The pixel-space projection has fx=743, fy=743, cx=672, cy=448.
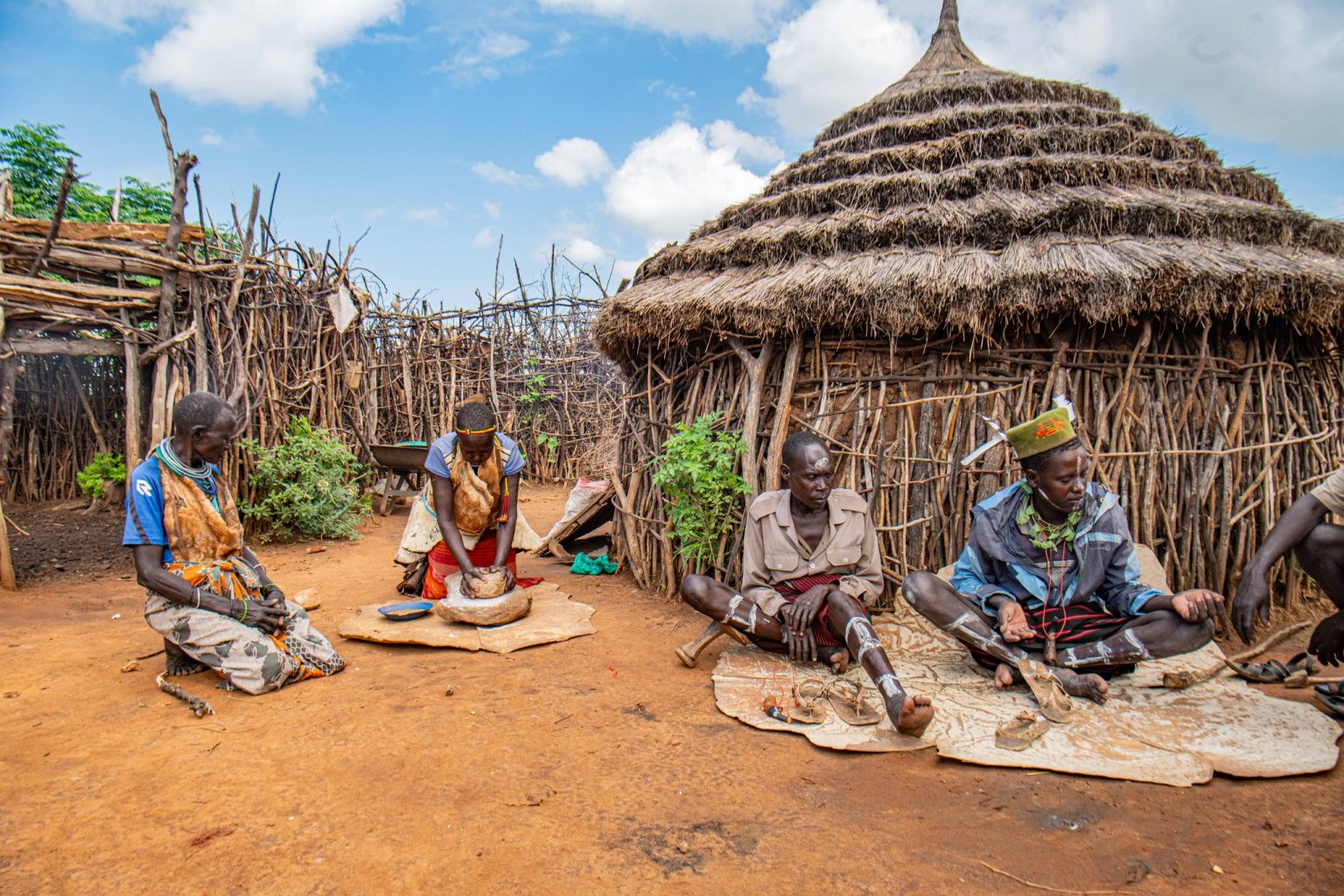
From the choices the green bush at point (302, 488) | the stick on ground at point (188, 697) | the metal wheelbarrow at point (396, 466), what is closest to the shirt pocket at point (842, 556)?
the stick on ground at point (188, 697)

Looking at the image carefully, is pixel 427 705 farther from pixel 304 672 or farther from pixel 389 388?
pixel 389 388

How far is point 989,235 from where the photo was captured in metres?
4.53

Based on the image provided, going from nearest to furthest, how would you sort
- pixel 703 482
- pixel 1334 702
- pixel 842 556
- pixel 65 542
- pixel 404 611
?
pixel 1334 702, pixel 842 556, pixel 404 611, pixel 703 482, pixel 65 542

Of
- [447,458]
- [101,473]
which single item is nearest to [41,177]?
[101,473]

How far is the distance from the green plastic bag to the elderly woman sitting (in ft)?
8.68

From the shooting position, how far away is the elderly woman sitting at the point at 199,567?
131 inches

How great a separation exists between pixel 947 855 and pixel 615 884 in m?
0.95

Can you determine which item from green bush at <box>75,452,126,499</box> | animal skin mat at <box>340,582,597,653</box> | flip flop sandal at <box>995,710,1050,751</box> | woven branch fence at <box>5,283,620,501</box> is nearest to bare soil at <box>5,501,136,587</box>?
green bush at <box>75,452,126,499</box>

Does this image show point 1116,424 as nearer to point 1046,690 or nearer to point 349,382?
point 1046,690

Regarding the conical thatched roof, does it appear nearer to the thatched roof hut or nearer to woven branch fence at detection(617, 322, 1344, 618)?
the thatched roof hut

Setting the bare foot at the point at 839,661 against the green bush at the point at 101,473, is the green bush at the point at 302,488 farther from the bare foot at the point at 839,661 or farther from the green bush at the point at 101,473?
the bare foot at the point at 839,661

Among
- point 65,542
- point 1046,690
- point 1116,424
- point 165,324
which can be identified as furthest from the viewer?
point 65,542

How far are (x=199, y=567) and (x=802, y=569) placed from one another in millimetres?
2857

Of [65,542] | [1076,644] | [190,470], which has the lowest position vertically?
[65,542]
